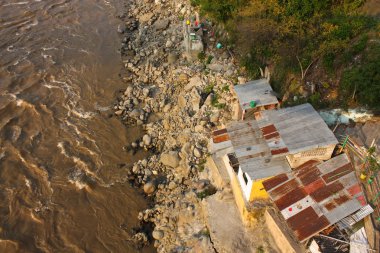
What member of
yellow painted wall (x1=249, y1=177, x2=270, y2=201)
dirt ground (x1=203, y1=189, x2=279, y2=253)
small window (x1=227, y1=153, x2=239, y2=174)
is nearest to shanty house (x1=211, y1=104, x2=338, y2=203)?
yellow painted wall (x1=249, y1=177, x2=270, y2=201)

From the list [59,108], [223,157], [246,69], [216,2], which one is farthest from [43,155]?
[216,2]

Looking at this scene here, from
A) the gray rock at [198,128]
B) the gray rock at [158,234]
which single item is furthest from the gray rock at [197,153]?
the gray rock at [158,234]

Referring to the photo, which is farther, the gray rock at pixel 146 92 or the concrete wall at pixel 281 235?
the gray rock at pixel 146 92

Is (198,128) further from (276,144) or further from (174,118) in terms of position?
(276,144)

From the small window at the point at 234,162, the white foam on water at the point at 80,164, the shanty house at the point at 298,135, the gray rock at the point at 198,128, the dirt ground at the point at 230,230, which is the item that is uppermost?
the shanty house at the point at 298,135

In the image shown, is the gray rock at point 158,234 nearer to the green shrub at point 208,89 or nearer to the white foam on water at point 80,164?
the white foam on water at point 80,164

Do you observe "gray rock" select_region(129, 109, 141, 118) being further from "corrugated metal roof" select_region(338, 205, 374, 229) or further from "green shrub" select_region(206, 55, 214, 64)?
"corrugated metal roof" select_region(338, 205, 374, 229)
